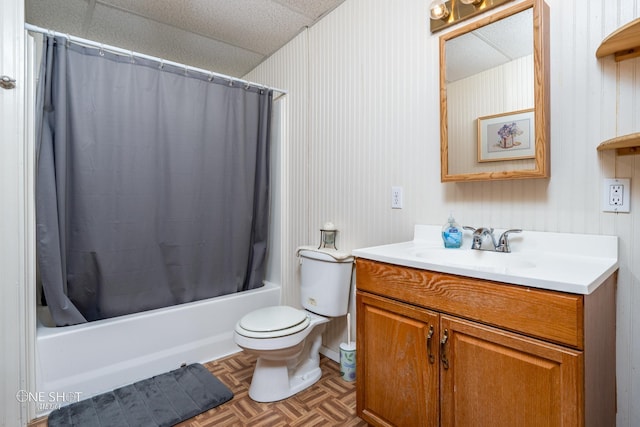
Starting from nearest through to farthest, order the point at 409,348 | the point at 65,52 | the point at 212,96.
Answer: the point at 409,348
the point at 65,52
the point at 212,96

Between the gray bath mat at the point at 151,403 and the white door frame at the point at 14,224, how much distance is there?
0.22m

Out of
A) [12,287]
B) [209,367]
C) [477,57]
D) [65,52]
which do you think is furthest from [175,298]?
[477,57]

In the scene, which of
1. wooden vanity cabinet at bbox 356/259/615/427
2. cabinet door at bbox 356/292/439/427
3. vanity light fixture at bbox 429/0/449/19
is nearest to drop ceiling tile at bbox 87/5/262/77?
vanity light fixture at bbox 429/0/449/19

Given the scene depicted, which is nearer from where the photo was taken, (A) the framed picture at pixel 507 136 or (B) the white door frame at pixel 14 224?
(A) the framed picture at pixel 507 136

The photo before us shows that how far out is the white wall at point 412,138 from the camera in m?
1.10

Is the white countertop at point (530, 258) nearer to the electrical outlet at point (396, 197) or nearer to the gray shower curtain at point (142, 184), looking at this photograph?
the electrical outlet at point (396, 197)

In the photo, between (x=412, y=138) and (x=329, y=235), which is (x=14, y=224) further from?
(x=412, y=138)

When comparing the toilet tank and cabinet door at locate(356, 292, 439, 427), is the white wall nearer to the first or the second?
the toilet tank

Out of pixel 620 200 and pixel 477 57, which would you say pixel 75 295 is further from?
pixel 620 200

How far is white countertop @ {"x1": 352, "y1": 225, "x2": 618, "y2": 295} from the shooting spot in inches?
35.0

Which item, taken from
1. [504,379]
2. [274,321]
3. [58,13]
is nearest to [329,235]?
[274,321]

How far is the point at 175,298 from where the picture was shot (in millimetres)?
2100

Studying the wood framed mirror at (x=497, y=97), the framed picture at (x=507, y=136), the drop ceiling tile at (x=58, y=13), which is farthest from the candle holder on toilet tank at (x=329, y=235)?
the drop ceiling tile at (x=58, y=13)

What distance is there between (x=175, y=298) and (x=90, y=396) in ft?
2.08
